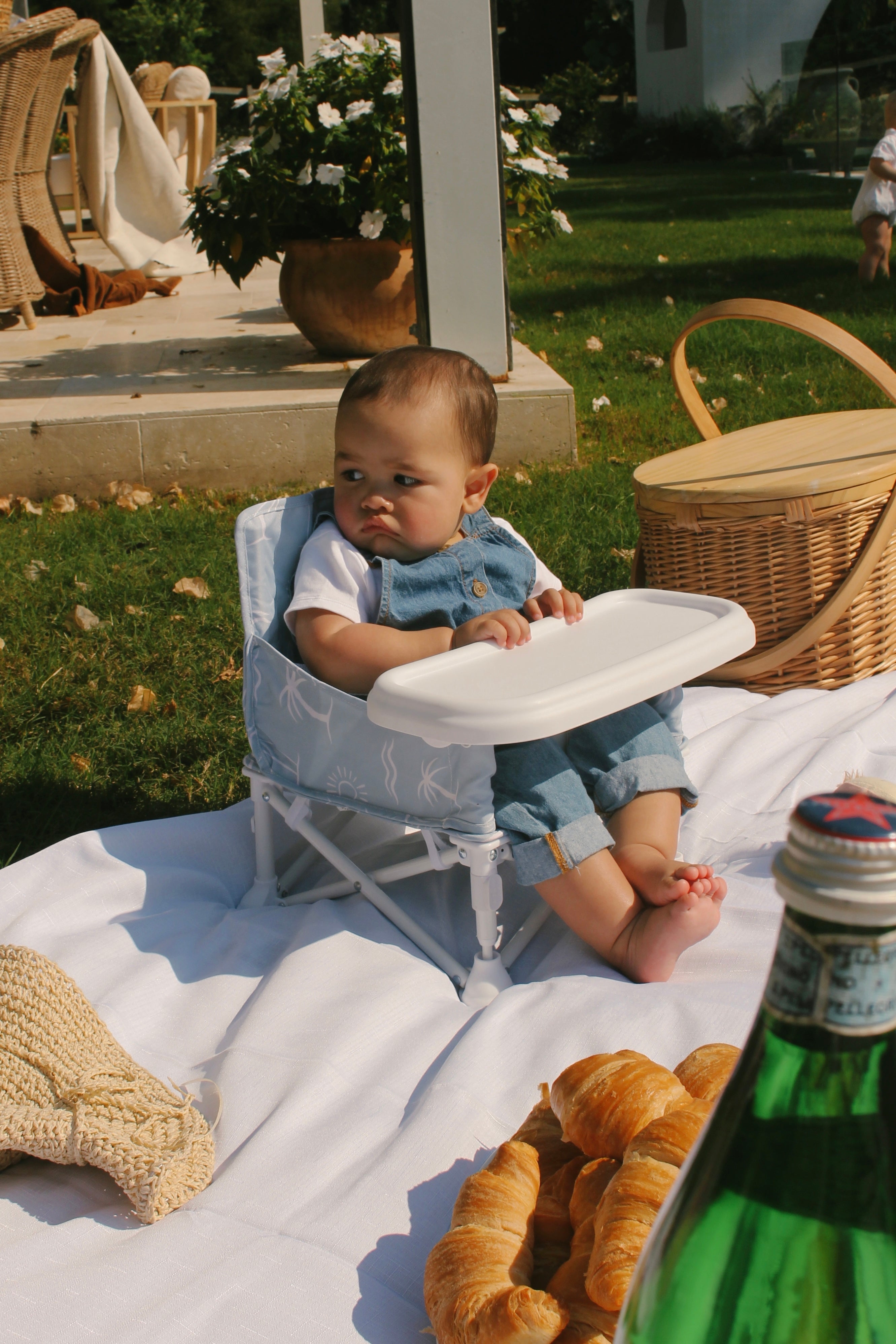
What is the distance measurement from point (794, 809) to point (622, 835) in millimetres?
1576

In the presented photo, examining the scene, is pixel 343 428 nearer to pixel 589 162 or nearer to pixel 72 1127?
pixel 72 1127

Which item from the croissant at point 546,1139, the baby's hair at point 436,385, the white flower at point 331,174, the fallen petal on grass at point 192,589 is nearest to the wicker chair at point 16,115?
the white flower at point 331,174

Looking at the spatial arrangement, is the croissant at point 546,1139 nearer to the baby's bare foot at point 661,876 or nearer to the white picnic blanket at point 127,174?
the baby's bare foot at point 661,876

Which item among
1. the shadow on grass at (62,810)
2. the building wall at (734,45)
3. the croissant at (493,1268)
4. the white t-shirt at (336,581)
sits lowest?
the shadow on grass at (62,810)

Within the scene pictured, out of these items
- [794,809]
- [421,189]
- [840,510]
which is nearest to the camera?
[794,809]

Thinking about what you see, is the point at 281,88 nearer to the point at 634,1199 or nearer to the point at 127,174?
the point at 127,174

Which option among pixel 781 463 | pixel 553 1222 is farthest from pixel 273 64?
pixel 553 1222

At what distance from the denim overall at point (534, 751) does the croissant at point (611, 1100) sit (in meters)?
0.60

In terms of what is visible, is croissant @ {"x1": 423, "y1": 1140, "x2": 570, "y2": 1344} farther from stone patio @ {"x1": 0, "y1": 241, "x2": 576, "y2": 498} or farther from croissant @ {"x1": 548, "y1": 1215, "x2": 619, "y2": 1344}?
stone patio @ {"x1": 0, "y1": 241, "x2": 576, "y2": 498}

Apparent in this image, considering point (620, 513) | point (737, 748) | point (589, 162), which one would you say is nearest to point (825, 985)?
point (737, 748)

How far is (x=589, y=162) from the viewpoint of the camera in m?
23.2

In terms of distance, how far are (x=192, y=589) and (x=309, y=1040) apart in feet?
6.82

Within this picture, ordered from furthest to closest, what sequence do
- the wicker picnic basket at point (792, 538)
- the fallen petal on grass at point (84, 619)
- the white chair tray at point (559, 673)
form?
the fallen petal on grass at point (84, 619), the wicker picnic basket at point (792, 538), the white chair tray at point (559, 673)

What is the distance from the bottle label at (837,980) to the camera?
50cm
